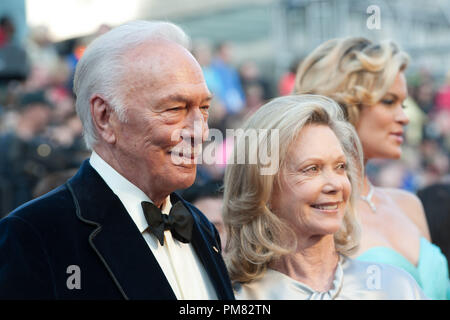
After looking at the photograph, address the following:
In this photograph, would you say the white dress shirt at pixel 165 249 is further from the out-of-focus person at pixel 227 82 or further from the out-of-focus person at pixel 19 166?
the out-of-focus person at pixel 227 82

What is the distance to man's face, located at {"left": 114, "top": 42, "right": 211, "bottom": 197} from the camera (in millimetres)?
A: 2225

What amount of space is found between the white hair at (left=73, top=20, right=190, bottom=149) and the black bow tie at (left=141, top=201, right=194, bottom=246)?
0.29 meters

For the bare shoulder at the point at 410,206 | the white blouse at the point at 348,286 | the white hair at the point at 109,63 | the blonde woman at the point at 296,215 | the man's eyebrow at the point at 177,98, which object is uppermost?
the white hair at the point at 109,63

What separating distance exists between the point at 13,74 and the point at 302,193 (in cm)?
502

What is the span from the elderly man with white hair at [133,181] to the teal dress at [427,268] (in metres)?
1.33

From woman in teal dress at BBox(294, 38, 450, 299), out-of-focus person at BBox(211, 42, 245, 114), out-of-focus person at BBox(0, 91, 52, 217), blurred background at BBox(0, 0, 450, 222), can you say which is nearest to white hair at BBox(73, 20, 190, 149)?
blurred background at BBox(0, 0, 450, 222)

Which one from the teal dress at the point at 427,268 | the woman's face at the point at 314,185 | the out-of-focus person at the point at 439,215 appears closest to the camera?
the woman's face at the point at 314,185

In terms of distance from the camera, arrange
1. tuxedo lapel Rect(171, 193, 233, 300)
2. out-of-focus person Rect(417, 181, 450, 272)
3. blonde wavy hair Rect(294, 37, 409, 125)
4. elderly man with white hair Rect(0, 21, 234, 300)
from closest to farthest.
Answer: elderly man with white hair Rect(0, 21, 234, 300) → tuxedo lapel Rect(171, 193, 233, 300) → blonde wavy hair Rect(294, 37, 409, 125) → out-of-focus person Rect(417, 181, 450, 272)

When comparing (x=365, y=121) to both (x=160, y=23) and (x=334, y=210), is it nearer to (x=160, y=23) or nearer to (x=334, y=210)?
(x=334, y=210)

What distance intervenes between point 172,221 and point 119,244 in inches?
8.7

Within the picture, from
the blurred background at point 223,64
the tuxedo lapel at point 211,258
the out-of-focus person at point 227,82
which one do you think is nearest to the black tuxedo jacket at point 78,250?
the tuxedo lapel at point 211,258

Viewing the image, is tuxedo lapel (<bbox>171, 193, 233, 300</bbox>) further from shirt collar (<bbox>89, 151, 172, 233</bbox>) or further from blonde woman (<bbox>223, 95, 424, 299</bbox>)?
blonde woman (<bbox>223, 95, 424, 299</bbox>)

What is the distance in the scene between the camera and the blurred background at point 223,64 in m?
6.70

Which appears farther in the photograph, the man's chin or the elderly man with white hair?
the man's chin
